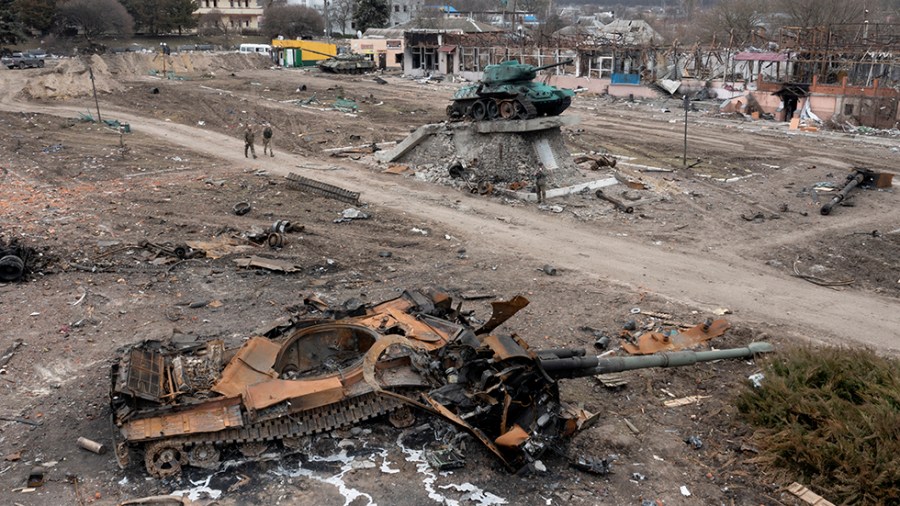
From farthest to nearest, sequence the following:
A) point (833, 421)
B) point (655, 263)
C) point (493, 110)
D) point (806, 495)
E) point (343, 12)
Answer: point (343, 12) < point (493, 110) < point (655, 263) < point (833, 421) < point (806, 495)

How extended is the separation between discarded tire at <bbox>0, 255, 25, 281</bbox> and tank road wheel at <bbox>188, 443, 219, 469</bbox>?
23.4ft

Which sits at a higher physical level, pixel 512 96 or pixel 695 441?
pixel 512 96

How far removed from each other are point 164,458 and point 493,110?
15862 mm

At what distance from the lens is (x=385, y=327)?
8.55 meters

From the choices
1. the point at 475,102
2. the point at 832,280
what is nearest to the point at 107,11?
the point at 475,102

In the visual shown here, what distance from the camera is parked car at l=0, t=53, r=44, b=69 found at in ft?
140

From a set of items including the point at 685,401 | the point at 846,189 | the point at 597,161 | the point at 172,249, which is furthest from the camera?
the point at 597,161

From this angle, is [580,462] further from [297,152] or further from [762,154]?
[762,154]

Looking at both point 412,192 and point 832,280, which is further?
point 412,192

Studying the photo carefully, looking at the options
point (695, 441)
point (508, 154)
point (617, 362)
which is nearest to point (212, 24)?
point (508, 154)

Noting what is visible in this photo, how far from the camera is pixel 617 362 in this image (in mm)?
8539

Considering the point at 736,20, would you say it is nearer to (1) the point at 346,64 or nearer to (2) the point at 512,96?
(1) the point at 346,64

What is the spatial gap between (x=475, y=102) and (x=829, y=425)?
15869 millimetres

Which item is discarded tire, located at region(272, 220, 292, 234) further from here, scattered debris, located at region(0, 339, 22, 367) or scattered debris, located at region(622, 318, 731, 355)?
scattered debris, located at region(622, 318, 731, 355)
